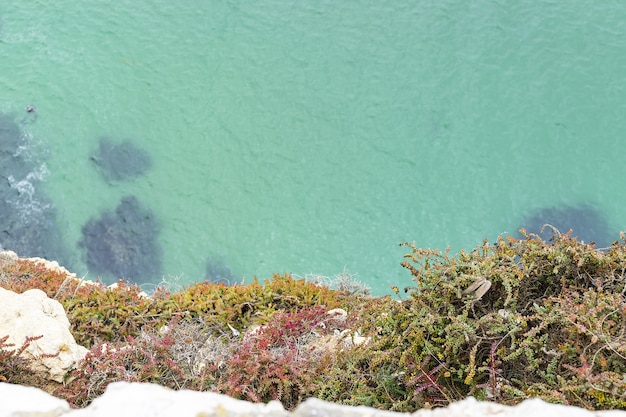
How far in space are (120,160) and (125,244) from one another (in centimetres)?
218

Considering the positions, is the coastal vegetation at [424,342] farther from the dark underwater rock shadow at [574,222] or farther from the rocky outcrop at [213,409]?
the dark underwater rock shadow at [574,222]

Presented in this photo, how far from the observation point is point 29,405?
2.93 metres

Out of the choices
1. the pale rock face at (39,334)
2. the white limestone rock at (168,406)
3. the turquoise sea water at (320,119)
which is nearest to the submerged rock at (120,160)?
the turquoise sea water at (320,119)

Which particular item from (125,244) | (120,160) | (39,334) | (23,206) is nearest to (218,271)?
(125,244)

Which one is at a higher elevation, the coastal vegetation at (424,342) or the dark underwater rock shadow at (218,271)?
the coastal vegetation at (424,342)

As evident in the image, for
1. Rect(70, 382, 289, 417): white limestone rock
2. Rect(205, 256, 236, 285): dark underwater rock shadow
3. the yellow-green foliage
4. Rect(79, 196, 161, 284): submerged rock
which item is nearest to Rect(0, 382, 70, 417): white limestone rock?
Rect(70, 382, 289, 417): white limestone rock

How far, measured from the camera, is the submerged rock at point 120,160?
12906 millimetres

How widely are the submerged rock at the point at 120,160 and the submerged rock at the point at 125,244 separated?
2.34 feet

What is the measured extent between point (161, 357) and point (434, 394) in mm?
2937

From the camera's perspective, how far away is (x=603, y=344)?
4703mm

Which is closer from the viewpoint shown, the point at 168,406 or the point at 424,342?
the point at 168,406

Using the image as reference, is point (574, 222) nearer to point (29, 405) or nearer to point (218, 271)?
point (218, 271)

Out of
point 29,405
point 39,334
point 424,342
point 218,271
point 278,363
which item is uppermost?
point 424,342

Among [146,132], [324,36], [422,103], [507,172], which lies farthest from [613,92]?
[146,132]
